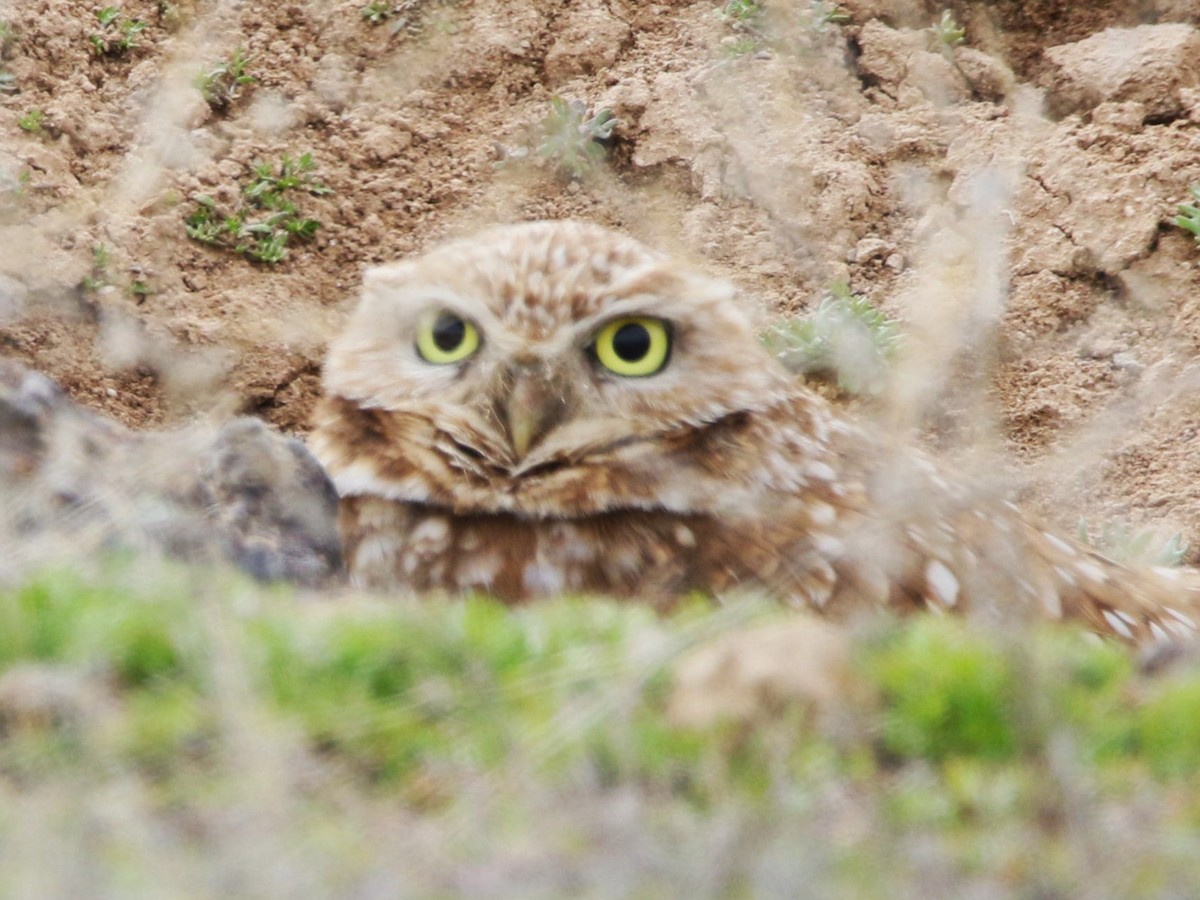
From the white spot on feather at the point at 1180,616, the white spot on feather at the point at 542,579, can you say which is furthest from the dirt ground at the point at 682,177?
the white spot on feather at the point at 542,579

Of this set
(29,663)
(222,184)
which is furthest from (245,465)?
(222,184)

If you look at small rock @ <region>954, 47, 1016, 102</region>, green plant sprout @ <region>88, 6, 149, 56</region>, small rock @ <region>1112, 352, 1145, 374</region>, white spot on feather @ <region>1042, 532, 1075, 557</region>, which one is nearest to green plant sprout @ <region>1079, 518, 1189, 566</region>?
small rock @ <region>1112, 352, 1145, 374</region>

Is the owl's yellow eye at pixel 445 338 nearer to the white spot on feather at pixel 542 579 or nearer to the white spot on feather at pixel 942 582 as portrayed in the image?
the white spot on feather at pixel 542 579

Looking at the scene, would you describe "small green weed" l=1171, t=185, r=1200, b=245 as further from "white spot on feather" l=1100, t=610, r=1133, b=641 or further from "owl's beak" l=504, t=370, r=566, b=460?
"owl's beak" l=504, t=370, r=566, b=460

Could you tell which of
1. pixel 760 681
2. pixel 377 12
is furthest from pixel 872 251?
pixel 760 681

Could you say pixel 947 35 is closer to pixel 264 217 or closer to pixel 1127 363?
pixel 1127 363
